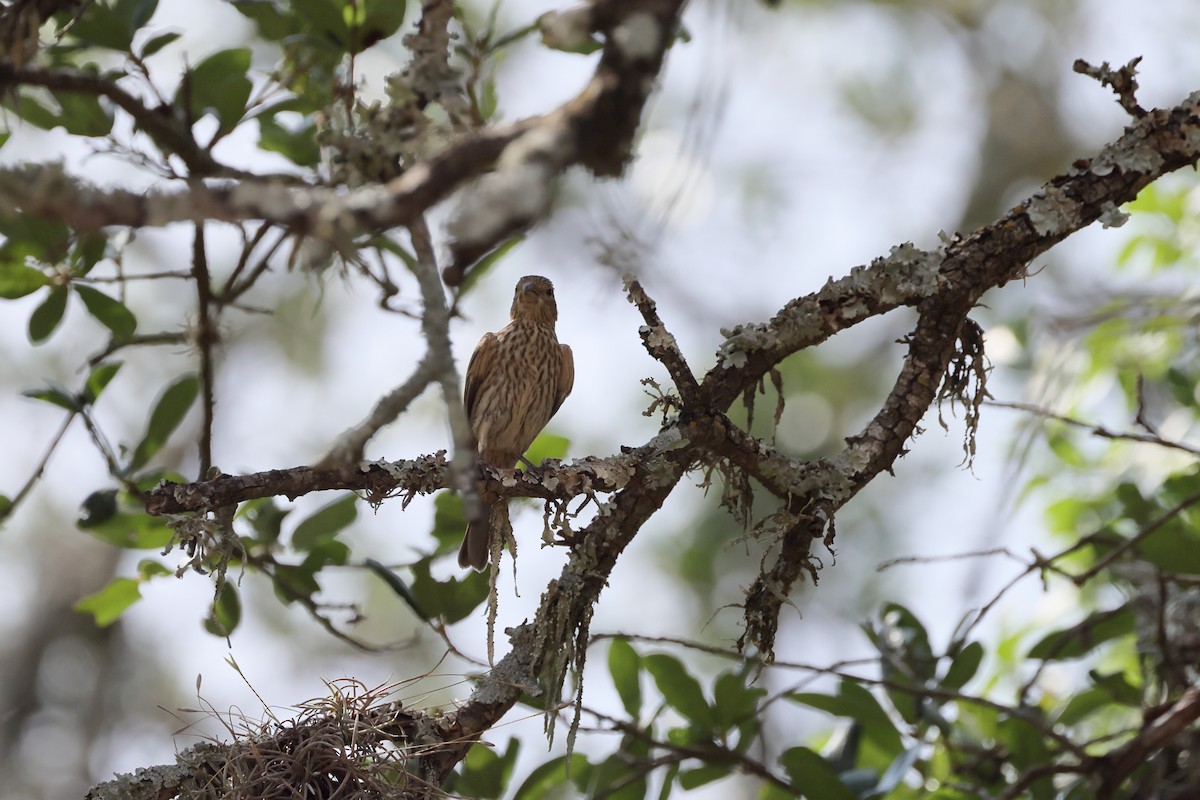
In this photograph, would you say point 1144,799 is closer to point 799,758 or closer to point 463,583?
point 799,758

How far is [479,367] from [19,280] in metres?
2.09

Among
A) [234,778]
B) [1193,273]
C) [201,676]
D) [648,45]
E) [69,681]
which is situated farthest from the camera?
[69,681]

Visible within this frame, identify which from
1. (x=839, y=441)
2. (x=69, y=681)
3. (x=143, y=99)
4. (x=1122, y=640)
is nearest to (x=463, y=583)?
(x=143, y=99)

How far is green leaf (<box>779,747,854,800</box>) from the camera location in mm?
3484

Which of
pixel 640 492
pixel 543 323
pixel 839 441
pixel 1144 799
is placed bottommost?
pixel 1144 799

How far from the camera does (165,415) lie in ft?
11.8

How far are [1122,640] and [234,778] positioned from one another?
359 centimetres

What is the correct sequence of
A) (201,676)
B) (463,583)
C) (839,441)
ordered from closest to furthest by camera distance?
(201,676), (463,583), (839,441)

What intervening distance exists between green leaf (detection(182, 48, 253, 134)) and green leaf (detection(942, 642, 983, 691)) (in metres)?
2.73

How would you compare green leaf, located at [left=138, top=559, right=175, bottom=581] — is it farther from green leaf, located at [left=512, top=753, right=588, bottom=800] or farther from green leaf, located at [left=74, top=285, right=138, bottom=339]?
green leaf, located at [left=512, top=753, right=588, bottom=800]

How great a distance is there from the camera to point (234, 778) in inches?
104

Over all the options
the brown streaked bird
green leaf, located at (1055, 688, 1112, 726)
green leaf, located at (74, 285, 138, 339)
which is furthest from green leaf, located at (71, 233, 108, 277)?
green leaf, located at (1055, 688, 1112, 726)

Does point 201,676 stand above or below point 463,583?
below

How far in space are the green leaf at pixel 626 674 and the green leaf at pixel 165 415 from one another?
152cm
